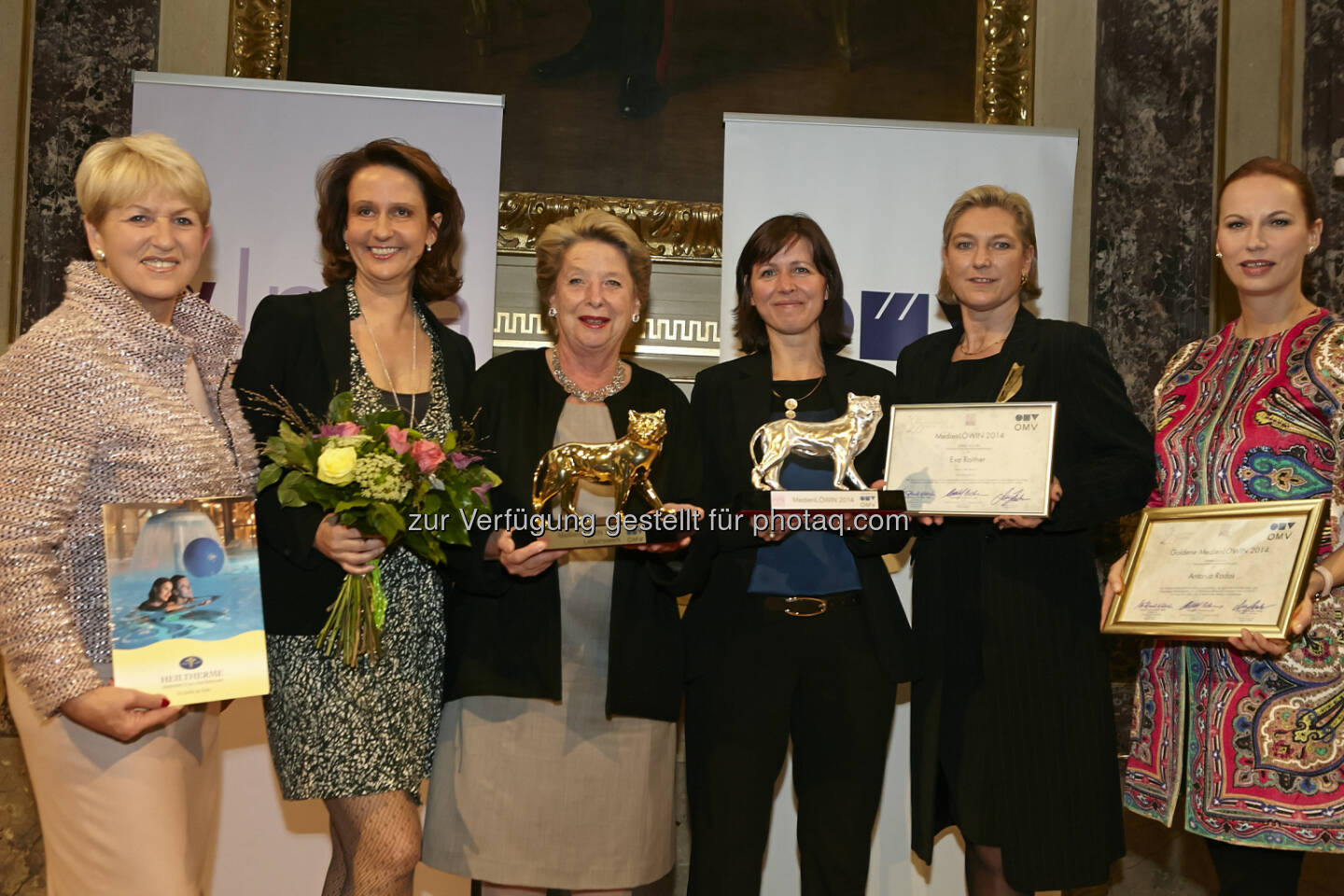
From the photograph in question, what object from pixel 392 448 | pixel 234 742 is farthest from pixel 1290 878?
pixel 234 742

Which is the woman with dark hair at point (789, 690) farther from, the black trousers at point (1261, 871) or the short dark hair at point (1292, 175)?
the short dark hair at point (1292, 175)

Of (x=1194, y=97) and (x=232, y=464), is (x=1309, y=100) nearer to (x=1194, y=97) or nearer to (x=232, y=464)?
(x=1194, y=97)

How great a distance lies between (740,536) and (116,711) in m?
1.69

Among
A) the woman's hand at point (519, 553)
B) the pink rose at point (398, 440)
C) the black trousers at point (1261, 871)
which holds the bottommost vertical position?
the black trousers at point (1261, 871)

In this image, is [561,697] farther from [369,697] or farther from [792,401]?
[792,401]

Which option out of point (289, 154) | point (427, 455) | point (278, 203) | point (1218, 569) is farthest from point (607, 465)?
point (289, 154)

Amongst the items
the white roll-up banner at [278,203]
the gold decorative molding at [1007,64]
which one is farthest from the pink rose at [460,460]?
the gold decorative molding at [1007,64]

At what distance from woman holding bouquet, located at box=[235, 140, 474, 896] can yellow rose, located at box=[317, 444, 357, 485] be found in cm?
21

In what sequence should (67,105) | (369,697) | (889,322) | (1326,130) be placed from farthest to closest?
(67,105)
(889,322)
(1326,130)
(369,697)

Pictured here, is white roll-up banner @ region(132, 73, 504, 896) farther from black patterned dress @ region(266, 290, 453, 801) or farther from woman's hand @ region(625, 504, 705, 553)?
woman's hand @ region(625, 504, 705, 553)

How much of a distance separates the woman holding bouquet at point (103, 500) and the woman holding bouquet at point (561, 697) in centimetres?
71

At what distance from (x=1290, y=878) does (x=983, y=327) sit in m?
1.85

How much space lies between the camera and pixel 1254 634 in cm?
276

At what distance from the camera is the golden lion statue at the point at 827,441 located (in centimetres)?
318
